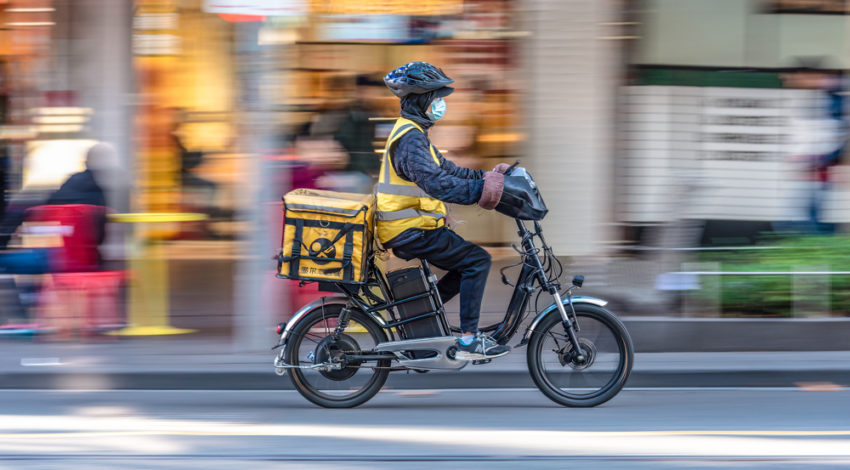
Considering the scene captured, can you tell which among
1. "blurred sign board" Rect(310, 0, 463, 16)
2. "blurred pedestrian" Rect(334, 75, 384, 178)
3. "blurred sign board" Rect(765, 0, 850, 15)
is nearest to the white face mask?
"blurred pedestrian" Rect(334, 75, 384, 178)

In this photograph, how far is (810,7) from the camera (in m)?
10.4

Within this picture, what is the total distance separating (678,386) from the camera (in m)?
7.06

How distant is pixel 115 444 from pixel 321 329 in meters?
1.34

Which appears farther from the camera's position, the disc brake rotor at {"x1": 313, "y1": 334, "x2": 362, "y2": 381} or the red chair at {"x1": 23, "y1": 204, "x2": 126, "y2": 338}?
the red chair at {"x1": 23, "y1": 204, "x2": 126, "y2": 338}

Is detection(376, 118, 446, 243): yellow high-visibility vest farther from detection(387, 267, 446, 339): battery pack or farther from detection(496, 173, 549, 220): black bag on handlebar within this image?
detection(496, 173, 549, 220): black bag on handlebar

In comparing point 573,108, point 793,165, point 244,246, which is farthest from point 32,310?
point 793,165

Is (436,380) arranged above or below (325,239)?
below

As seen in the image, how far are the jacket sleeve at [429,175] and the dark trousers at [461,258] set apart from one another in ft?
0.82

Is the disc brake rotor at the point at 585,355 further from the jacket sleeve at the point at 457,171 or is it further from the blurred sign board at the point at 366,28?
the blurred sign board at the point at 366,28

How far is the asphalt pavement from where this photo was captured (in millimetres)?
5230

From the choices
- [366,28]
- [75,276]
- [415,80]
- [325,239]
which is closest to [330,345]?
[325,239]

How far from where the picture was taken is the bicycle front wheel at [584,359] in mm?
6203

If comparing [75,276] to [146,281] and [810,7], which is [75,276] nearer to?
[146,281]

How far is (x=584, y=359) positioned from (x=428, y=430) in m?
1.03
